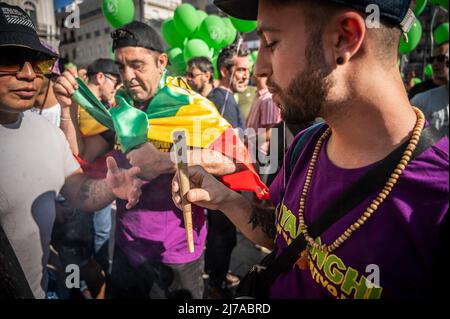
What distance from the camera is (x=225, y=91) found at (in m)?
3.29

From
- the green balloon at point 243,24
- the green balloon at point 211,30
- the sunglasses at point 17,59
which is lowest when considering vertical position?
the sunglasses at point 17,59

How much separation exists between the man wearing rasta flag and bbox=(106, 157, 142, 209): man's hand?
5 centimetres

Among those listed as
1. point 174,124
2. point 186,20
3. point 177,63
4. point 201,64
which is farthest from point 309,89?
point 177,63

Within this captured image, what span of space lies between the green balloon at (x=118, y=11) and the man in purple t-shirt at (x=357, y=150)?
35.1 inches

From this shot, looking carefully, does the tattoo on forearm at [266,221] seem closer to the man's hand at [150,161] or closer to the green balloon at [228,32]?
the man's hand at [150,161]

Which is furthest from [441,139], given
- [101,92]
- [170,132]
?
[101,92]

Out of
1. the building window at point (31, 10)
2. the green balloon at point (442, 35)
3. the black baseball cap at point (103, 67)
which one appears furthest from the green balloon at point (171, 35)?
the building window at point (31, 10)

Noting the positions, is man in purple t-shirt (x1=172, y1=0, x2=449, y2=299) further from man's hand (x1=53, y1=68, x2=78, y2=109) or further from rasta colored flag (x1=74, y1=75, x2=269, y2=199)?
man's hand (x1=53, y1=68, x2=78, y2=109)

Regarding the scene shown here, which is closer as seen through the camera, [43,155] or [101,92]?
[43,155]

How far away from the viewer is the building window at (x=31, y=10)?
1.23 meters

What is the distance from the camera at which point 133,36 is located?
161cm

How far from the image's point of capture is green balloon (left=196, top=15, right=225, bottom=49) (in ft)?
15.4
